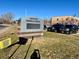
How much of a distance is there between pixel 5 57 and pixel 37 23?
4.74 m

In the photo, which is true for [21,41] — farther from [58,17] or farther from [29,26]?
[58,17]

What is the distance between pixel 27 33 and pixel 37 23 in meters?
0.24

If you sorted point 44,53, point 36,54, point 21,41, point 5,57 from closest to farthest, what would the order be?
point 36,54, point 21,41, point 5,57, point 44,53

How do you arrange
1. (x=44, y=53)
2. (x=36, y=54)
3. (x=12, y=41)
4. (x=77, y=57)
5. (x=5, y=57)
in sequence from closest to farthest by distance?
(x=36, y=54)
(x=12, y=41)
(x=5, y=57)
(x=77, y=57)
(x=44, y=53)

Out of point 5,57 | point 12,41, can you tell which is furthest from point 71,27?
point 12,41

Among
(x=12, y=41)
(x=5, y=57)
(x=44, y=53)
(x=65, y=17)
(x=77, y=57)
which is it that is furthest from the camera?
A: (x=65, y=17)

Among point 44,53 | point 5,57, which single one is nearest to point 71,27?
point 44,53

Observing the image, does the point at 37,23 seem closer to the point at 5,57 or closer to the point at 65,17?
the point at 5,57

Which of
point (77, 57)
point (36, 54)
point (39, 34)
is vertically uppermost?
point (39, 34)

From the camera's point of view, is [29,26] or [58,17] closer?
[29,26]

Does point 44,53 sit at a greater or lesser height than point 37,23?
lesser

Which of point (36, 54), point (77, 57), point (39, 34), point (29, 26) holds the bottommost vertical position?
Result: point (77, 57)

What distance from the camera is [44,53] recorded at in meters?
7.45

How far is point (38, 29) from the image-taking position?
212 cm
